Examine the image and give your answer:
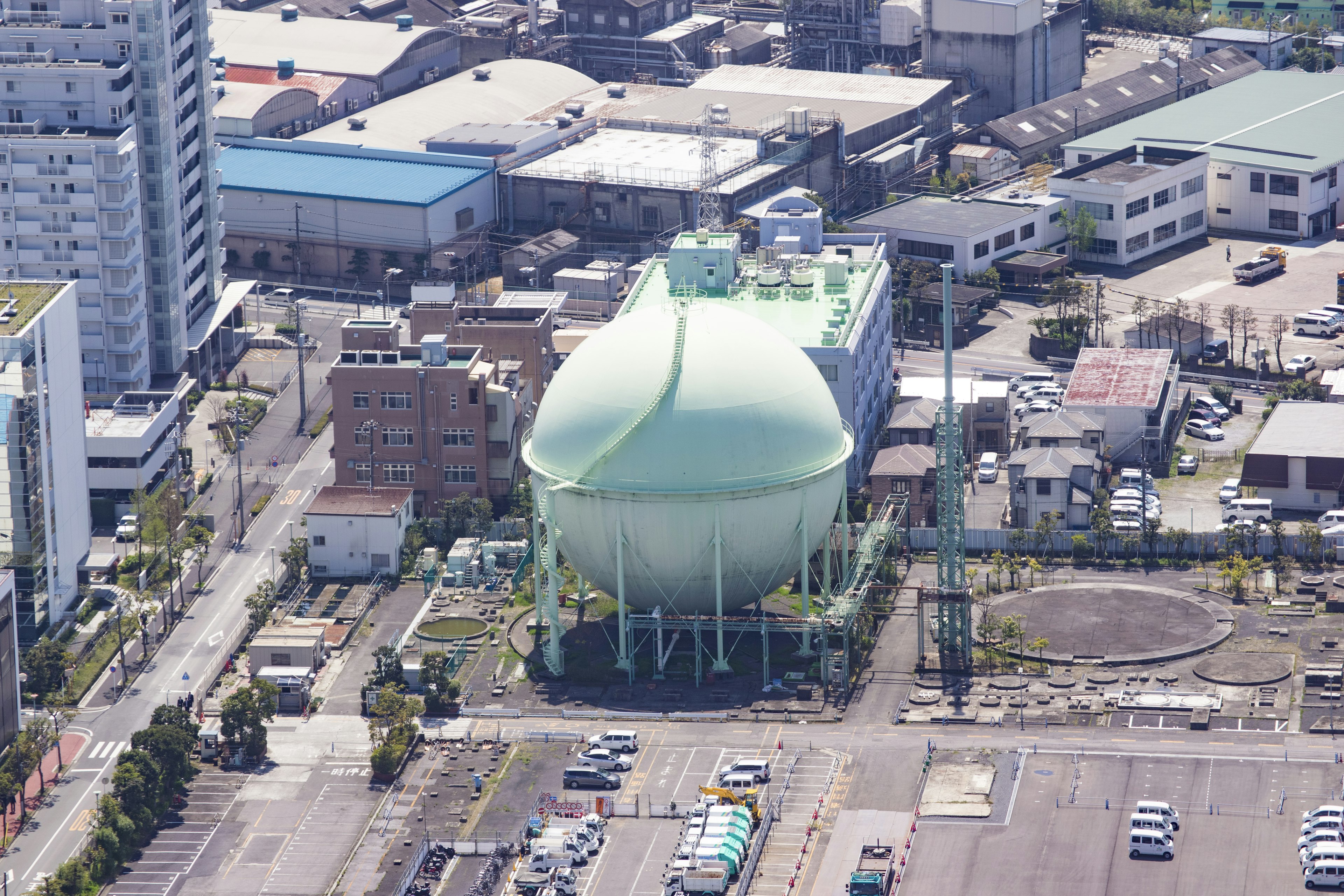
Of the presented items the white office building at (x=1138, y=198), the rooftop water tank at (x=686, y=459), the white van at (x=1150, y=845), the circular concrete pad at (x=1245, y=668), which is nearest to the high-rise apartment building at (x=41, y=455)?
the rooftop water tank at (x=686, y=459)

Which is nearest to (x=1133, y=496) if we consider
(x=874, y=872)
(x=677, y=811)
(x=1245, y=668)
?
(x=1245, y=668)

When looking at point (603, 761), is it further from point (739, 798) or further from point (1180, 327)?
point (1180, 327)

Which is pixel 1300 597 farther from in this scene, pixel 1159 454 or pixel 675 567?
pixel 675 567

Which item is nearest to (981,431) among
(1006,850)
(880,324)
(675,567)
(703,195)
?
(880,324)

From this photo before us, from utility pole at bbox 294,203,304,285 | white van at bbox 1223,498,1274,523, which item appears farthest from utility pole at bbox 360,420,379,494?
utility pole at bbox 294,203,304,285

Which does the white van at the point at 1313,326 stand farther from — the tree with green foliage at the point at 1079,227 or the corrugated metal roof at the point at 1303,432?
the corrugated metal roof at the point at 1303,432

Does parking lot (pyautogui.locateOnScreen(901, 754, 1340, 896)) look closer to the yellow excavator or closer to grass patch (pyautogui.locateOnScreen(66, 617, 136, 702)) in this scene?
the yellow excavator
